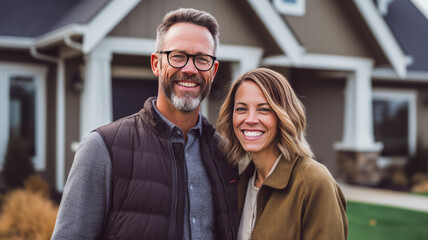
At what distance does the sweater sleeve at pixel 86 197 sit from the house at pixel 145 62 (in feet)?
18.8

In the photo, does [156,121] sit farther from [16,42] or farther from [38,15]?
[38,15]

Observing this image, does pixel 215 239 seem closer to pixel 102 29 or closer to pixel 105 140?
pixel 105 140

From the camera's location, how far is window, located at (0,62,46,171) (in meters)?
9.12

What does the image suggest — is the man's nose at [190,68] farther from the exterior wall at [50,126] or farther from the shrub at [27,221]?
the exterior wall at [50,126]

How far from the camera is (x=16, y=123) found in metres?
9.34

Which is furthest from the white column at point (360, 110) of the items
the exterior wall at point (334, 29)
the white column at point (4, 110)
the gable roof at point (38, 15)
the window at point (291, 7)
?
the white column at point (4, 110)

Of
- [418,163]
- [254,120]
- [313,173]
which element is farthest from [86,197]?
[418,163]

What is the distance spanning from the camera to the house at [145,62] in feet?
26.5

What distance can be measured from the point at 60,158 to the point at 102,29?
3011 millimetres

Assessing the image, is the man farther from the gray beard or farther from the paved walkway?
the paved walkway

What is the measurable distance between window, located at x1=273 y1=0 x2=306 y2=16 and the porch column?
194 cm

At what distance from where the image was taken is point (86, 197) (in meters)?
2.03

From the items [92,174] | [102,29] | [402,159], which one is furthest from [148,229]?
[402,159]

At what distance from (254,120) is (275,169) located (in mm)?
295
